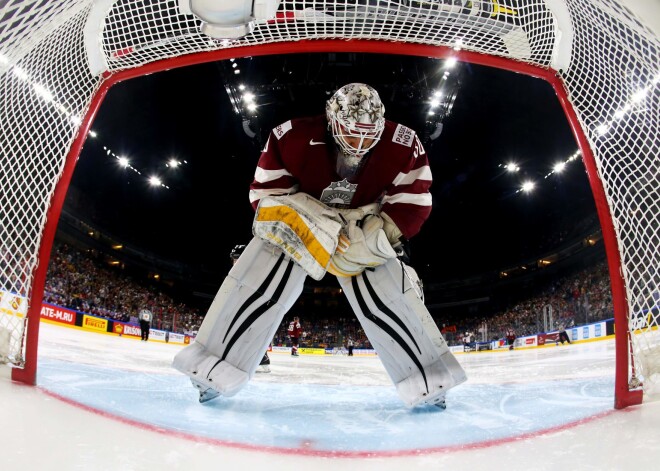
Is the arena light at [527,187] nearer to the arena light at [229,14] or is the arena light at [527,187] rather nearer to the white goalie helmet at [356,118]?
the white goalie helmet at [356,118]

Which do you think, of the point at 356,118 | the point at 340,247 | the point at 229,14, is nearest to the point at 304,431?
the point at 340,247

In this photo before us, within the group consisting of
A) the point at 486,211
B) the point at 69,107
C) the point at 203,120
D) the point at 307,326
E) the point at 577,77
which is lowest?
Result: the point at 307,326

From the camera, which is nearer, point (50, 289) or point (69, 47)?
point (69, 47)

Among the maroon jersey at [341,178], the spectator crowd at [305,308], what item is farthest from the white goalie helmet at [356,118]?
the spectator crowd at [305,308]

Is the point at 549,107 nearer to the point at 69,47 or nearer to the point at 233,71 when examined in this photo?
the point at 233,71

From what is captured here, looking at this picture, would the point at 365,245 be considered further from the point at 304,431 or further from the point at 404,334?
the point at 304,431

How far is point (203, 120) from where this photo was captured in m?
12.7

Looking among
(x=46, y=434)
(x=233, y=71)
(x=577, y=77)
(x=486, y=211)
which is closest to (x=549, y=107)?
(x=486, y=211)

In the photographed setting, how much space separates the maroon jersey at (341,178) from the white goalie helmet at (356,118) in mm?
136

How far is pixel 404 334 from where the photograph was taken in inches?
73.9

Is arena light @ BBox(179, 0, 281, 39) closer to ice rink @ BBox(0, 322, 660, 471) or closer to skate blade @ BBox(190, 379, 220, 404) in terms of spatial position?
ice rink @ BBox(0, 322, 660, 471)

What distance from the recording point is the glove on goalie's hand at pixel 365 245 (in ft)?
5.66

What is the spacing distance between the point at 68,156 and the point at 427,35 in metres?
1.54

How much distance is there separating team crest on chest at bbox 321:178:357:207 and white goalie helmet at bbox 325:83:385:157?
19 centimetres
